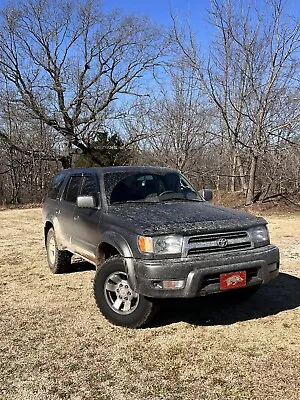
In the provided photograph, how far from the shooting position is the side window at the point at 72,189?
5903mm

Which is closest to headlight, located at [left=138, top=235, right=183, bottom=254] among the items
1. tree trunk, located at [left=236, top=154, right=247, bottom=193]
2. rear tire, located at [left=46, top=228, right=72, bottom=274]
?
rear tire, located at [left=46, top=228, right=72, bottom=274]

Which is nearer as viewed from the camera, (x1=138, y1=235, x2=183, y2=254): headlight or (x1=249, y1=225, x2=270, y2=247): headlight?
(x1=138, y1=235, x2=183, y2=254): headlight

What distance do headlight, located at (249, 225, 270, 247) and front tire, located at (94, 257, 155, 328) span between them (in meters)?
1.23

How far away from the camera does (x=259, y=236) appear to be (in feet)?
14.4

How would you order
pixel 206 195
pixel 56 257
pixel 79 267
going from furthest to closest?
pixel 79 267 < pixel 56 257 < pixel 206 195

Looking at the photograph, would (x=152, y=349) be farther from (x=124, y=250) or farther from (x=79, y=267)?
(x=79, y=267)

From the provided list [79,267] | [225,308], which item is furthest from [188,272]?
[79,267]

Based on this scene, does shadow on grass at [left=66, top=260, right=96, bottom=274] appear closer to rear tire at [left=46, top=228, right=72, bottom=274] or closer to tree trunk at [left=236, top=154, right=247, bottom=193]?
rear tire at [left=46, top=228, right=72, bottom=274]

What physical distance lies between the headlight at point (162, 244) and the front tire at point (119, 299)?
1.29ft

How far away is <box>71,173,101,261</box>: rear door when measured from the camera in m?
4.91

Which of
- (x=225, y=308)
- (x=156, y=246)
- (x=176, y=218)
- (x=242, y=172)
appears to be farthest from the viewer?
(x=242, y=172)

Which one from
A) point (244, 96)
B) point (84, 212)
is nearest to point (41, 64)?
point (244, 96)

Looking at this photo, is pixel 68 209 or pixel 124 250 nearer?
pixel 124 250

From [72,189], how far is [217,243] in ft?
9.00
